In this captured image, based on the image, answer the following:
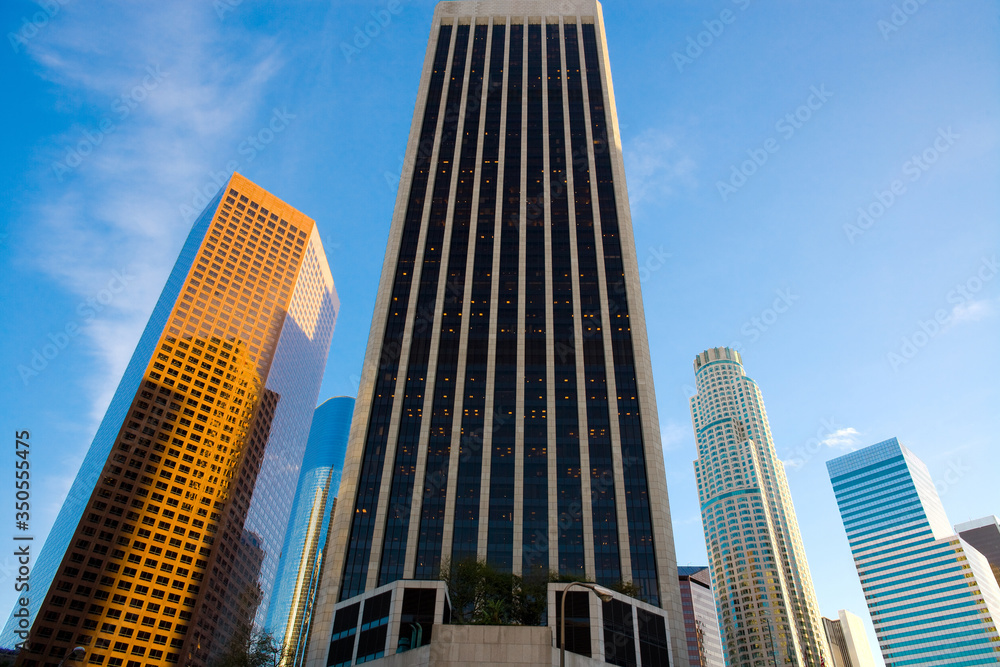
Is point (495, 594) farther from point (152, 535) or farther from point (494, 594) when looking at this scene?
point (152, 535)

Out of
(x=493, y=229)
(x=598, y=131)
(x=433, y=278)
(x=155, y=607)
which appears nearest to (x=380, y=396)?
(x=433, y=278)

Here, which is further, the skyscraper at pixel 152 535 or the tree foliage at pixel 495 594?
the skyscraper at pixel 152 535

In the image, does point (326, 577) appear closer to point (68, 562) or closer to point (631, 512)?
point (631, 512)

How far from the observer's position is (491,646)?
51500mm

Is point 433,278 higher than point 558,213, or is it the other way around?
point 558,213

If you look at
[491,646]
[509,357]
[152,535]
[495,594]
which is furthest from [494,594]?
[152,535]

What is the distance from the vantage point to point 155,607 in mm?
165625

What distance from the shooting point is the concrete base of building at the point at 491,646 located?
51.2 meters

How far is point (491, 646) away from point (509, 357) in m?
65.0

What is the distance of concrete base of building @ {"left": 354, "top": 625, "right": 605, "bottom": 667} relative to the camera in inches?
2018

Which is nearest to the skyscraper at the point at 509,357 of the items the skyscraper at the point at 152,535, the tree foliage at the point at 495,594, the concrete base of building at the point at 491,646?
the tree foliage at the point at 495,594

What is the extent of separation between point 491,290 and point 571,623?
6377 centimetres

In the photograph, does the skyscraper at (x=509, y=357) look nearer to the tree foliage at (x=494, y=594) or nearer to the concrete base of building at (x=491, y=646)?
the tree foliage at (x=494, y=594)

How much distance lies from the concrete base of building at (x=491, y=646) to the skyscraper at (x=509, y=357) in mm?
37832
